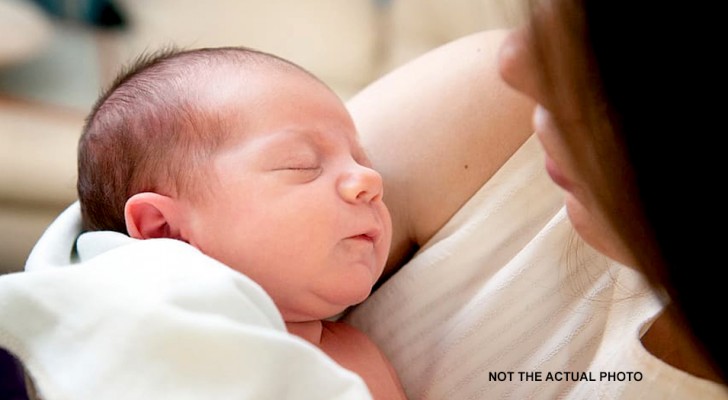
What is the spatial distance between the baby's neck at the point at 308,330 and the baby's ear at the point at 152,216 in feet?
0.45

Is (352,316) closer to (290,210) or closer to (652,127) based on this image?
(290,210)

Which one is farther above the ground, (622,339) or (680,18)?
(680,18)

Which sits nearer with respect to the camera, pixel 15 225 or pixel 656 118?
pixel 656 118

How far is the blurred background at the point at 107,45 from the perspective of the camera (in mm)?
1609

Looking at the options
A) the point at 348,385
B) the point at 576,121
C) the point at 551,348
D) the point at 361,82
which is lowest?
the point at 361,82

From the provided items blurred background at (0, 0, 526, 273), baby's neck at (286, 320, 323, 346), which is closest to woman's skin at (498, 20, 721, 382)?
baby's neck at (286, 320, 323, 346)

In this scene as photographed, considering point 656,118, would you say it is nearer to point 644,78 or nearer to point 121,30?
point 644,78

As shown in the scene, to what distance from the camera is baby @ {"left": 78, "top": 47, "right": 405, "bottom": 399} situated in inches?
27.1

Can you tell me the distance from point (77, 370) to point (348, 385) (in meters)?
0.20

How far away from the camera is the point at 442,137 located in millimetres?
819

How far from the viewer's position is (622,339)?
69 cm

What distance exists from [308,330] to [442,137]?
244mm


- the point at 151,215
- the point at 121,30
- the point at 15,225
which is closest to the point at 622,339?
the point at 151,215

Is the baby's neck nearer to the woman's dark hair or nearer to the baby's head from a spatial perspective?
the baby's head
